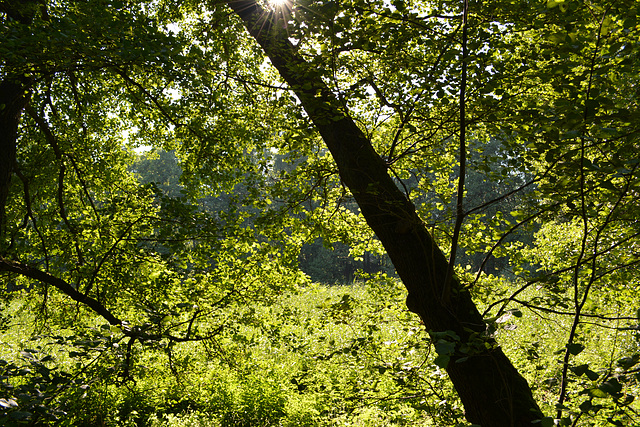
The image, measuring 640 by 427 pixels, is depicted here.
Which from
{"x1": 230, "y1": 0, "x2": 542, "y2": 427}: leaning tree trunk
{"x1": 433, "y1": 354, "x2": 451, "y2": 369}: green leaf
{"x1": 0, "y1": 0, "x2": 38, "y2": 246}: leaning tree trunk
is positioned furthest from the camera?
{"x1": 0, "y1": 0, "x2": 38, "y2": 246}: leaning tree trunk

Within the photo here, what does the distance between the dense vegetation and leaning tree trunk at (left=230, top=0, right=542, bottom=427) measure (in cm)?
2

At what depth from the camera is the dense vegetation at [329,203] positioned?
2.16m

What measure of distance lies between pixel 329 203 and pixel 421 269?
2413mm

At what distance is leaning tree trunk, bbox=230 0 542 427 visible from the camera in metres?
2.53

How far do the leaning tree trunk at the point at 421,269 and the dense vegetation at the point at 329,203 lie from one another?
0.02 meters

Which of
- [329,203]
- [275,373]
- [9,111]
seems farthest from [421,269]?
[275,373]

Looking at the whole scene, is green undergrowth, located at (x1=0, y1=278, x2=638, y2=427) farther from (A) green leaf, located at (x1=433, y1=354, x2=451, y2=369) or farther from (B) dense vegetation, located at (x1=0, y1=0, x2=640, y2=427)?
(A) green leaf, located at (x1=433, y1=354, x2=451, y2=369)

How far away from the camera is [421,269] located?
2.93 metres

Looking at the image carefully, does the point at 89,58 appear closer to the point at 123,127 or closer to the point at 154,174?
the point at 123,127

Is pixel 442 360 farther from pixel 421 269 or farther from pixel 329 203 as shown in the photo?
pixel 329 203

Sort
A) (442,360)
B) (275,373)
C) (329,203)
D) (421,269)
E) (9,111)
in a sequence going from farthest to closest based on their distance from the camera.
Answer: (275,373), (329,203), (9,111), (421,269), (442,360)

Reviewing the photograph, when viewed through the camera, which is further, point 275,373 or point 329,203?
point 275,373

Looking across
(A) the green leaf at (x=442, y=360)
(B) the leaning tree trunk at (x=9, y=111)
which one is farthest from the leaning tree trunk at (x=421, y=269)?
(B) the leaning tree trunk at (x=9, y=111)

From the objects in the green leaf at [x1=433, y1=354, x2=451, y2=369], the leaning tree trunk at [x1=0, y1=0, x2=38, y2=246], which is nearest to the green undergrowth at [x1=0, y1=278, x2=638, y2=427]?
the green leaf at [x1=433, y1=354, x2=451, y2=369]
